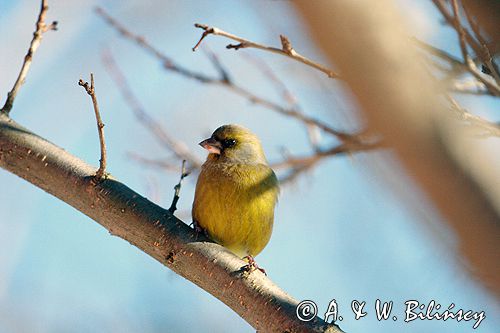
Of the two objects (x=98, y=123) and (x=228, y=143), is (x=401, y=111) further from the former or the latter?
(x=228, y=143)

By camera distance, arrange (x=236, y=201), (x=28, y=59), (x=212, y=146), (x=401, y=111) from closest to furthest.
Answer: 1. (x=401, y=111)
2. (x=28, y=59)
3. (x=236, y=201)
4. (x=212, y=146)

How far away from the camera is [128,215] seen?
9.95 feet

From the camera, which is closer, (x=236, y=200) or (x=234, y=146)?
(x=236, y=200)

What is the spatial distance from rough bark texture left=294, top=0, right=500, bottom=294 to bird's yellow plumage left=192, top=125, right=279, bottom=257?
2.98 meters

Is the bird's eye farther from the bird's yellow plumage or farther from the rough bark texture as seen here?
the rough bark texture

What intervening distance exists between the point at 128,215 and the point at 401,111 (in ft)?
6.99

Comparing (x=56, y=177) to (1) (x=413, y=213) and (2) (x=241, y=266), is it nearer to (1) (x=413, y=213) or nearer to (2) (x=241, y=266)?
(2) (x=241, y=266)

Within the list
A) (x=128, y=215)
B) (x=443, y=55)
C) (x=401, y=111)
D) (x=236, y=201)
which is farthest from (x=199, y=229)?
(x=401, y=111)

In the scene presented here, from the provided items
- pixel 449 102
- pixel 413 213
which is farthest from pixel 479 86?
pixel 413 213

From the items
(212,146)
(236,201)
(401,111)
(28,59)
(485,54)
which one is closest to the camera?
(401,111)

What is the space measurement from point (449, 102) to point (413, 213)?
3.15 ft

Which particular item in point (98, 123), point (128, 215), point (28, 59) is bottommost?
point (128, 215)

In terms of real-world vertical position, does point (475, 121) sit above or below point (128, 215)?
above

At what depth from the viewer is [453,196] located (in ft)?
3.45
